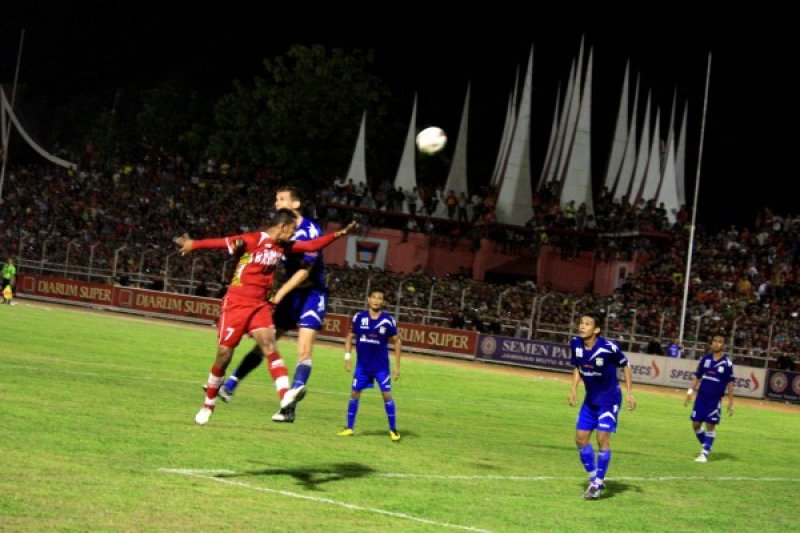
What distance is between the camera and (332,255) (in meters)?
69.4

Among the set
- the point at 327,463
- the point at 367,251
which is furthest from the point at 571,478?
the point at 367,251

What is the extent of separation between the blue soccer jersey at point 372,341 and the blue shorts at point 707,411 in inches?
233

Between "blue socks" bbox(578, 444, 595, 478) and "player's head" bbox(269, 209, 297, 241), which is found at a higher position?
"player's head" bbox(269, 209, 297, 241)

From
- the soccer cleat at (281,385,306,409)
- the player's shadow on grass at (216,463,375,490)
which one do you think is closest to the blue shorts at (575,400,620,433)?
the player's shadow on grass at (216,463,375,490)

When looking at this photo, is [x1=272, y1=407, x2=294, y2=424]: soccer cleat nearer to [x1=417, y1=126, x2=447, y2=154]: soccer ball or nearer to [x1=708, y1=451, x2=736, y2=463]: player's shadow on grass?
[x1=417, y1=126, x2=447, y2=154]: soccer ball

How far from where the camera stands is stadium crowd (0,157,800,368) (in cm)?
4812

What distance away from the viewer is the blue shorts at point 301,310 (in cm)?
1499

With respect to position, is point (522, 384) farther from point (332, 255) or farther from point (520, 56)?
point (520, 56)

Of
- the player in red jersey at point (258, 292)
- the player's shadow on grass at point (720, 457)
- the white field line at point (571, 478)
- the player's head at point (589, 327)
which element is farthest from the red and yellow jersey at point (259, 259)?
the player's shadow on grass at point (720, 457)

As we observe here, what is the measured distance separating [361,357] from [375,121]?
65207 mm

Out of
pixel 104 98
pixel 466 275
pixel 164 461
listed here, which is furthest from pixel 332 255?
pixel 164 461

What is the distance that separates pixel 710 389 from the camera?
22.6m

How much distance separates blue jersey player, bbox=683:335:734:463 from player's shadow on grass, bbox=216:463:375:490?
27.9 feet

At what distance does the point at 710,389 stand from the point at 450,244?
4540 centimetres
